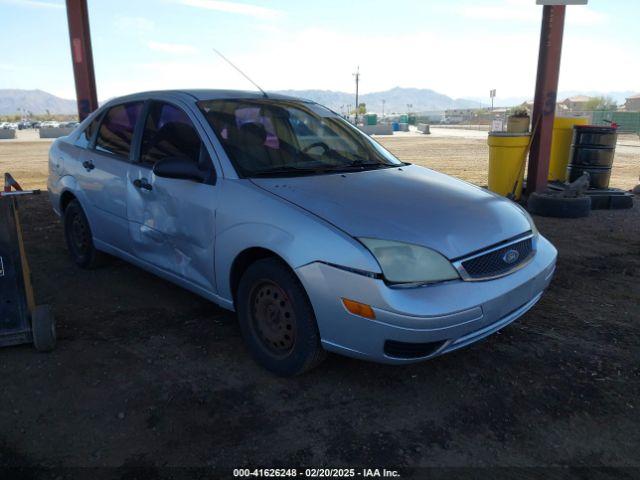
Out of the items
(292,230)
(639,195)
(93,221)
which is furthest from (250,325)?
(639,195)

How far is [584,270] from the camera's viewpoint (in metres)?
5.06

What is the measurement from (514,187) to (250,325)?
269 inches

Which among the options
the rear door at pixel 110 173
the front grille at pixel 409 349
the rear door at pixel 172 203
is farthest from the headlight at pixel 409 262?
the rear door at pixel 110 173

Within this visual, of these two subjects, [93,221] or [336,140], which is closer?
[336,140]

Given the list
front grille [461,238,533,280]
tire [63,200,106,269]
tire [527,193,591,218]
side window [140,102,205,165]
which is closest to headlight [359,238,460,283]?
front grille [461,238,533,280]

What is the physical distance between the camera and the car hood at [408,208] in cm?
264

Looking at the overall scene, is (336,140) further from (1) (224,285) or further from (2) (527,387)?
(2) (527,387)

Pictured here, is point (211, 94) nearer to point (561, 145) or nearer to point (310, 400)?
point (310, 400)

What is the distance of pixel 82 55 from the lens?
27.1 feet

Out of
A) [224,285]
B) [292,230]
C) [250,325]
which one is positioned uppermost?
[292,230]

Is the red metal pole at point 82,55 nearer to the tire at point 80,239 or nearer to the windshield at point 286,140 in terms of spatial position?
the tire at point 80,239

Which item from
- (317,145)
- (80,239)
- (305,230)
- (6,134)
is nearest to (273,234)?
(305,230)

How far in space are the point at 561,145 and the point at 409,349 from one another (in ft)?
26.2

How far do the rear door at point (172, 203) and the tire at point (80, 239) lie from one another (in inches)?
41.4
